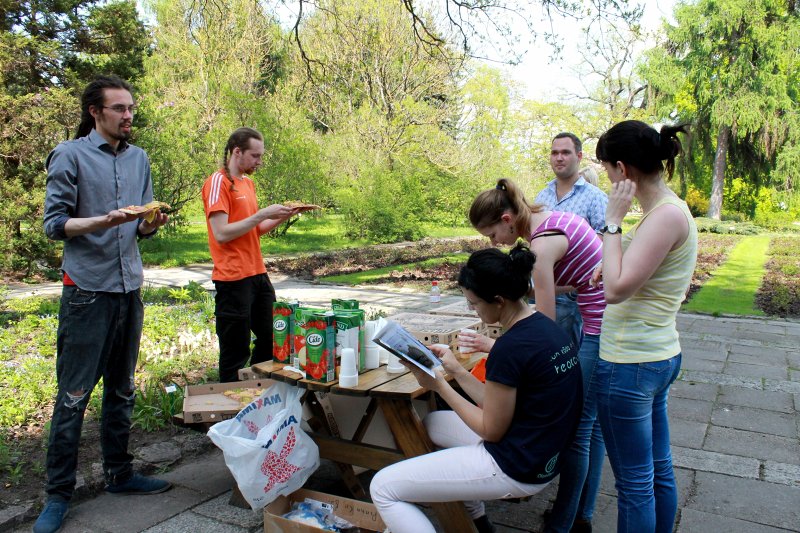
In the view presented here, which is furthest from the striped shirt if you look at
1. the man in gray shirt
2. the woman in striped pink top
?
the man in gray shirt

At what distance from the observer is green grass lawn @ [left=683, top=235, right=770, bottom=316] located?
9367mm

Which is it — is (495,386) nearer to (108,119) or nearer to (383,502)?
(383,502)

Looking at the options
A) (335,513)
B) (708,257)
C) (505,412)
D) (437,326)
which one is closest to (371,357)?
(437,326)

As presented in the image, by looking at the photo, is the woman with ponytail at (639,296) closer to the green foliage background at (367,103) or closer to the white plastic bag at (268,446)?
the white plastic bag at (268,446)

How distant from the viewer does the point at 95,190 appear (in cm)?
311

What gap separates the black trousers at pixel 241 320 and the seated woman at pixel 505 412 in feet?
6.39

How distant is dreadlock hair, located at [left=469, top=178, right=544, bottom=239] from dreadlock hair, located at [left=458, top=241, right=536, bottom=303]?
58cm

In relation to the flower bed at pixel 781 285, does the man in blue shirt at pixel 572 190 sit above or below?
above

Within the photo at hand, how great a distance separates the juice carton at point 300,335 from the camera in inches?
114

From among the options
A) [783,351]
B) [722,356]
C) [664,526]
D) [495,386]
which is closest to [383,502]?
[495,386]

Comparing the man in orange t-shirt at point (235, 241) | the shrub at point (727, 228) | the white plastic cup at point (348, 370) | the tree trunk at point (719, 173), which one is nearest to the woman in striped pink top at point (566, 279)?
the white plastic cup at point (348, 370)

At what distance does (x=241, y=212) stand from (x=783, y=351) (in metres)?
6.11

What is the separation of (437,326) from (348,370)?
88 centimetres

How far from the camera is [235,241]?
395 centimetres
